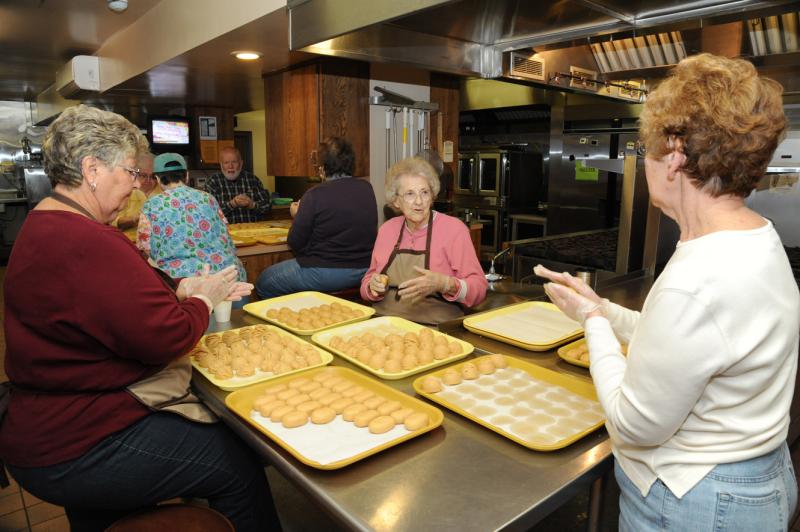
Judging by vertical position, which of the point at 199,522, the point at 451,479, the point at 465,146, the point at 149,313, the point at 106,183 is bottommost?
the point at 199,522

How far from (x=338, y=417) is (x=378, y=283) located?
3.56ft

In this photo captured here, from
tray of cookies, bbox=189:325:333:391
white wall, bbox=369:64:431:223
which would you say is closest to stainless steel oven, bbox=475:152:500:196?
white wall, bbox=369:64:431:223

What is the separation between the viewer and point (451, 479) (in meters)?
1.12

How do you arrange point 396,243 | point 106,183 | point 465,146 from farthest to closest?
point 465,146 < point 396,243 < point 106,183

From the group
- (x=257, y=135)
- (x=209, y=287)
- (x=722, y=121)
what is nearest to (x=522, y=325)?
(x=209, y=287)

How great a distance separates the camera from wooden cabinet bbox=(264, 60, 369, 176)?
4.09 metres

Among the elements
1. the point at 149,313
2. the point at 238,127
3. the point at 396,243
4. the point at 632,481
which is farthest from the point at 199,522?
the point at 238,127

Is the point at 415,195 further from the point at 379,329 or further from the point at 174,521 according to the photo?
the point at 174,521

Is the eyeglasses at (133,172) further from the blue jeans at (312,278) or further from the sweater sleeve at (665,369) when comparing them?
the blue jeans at (312,278)

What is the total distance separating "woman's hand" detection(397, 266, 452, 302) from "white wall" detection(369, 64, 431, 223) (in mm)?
2233

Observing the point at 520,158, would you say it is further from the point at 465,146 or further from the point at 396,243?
the point at 396,243

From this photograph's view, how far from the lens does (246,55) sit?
386 centimetres

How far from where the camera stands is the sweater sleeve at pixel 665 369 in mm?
891

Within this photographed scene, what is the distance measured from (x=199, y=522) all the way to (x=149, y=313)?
587mm
